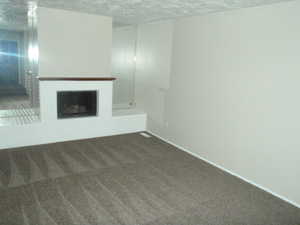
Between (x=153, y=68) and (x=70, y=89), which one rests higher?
(x=153, y=68)

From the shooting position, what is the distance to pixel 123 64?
568 cm

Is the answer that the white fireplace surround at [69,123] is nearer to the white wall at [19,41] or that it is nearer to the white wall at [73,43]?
the white wall at [73,43]

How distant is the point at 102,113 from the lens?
507 cm

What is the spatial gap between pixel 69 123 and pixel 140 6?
98.5 inches

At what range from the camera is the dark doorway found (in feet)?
15.1

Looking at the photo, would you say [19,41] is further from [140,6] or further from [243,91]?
[243,91]

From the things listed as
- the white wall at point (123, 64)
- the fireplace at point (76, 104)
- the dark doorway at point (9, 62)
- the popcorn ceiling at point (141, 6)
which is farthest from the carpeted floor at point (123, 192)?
the popcorn ceiling at point (141, 6)

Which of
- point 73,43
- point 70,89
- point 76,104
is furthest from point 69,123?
point 73,43

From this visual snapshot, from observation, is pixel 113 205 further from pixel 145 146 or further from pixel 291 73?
pixel 291 73

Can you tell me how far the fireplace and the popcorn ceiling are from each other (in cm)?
154

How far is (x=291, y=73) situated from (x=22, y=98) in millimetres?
4568

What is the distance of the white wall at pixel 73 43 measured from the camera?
438 cm

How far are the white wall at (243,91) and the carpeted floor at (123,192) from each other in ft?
1.12

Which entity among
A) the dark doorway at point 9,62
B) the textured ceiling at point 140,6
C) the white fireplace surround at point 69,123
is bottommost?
the white fireplace surround at point 69,123
